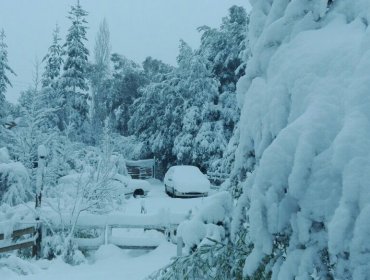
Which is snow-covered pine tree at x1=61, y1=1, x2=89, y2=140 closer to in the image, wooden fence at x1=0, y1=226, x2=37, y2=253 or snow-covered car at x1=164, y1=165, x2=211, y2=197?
snow-covered car at x1=164, y1=165, x2=211, y2=197

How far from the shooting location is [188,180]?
19.9 metres

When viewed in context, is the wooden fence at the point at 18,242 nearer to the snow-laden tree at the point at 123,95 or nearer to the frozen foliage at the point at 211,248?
the frozen foliage at the point at 211,248

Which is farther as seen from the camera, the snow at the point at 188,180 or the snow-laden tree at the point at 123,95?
the snow-laden tree at the point at 123,95

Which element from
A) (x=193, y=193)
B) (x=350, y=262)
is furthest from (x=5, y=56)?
(x=350, y=262)

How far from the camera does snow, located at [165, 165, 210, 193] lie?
19.6m

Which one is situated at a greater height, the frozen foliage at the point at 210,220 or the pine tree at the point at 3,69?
the pine tree at the point at 3,69

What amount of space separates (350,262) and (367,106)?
0.64 metres

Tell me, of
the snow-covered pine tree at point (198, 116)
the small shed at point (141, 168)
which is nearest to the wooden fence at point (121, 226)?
the snow-covered pine tree at point (198, 116)

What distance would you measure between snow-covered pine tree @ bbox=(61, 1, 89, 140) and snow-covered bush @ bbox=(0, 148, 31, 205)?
20.2m

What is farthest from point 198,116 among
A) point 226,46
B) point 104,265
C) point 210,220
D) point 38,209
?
point 210,220

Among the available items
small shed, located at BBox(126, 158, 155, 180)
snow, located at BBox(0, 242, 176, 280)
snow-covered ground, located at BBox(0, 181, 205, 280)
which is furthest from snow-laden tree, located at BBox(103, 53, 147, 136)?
snow, located at BBox(0, 242, 176, 280)

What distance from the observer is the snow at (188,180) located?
1961 cm

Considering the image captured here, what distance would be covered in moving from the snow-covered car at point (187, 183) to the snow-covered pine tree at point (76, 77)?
48.5 ft

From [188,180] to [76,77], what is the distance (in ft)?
57.8
